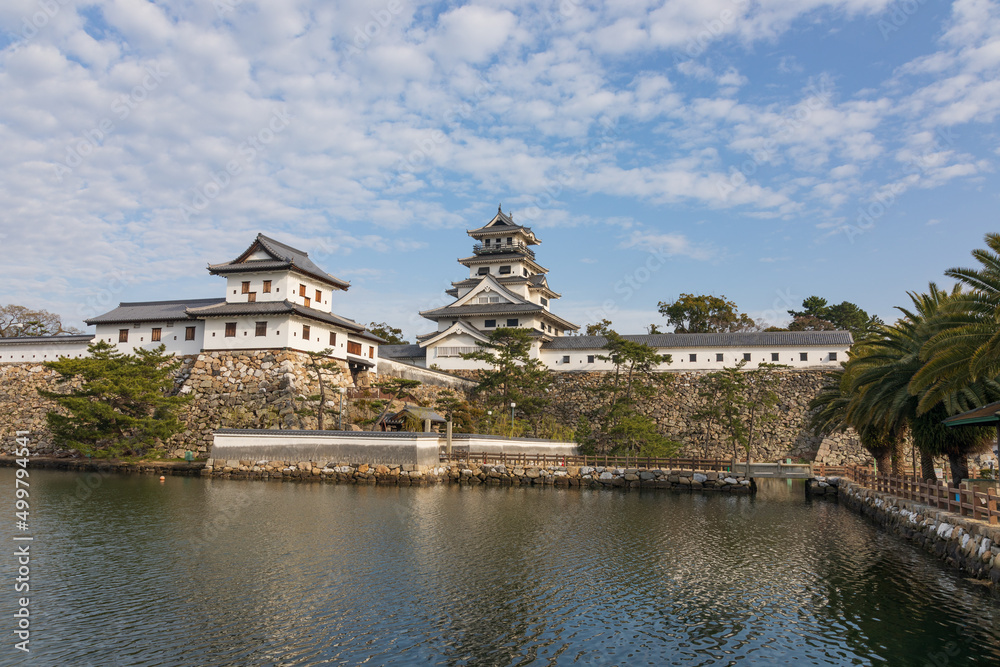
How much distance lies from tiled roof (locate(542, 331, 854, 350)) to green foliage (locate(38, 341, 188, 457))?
1068 inches

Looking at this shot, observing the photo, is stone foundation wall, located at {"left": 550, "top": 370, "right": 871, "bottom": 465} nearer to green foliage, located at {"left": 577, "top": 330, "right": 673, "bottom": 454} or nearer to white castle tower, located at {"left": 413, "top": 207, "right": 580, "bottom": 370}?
green foliage, located at {"left": 577, "top": 330, "right": 673, "bottom": 454}

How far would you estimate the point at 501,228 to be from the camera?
196ft

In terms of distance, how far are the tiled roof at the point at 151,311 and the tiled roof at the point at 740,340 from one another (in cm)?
2556

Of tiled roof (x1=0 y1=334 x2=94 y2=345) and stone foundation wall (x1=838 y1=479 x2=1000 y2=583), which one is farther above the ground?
tiled roof (x1=0 y1=334 x2=94 y2=345)

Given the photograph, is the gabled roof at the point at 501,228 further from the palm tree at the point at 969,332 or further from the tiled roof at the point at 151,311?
the palm tree at the point at 969,332

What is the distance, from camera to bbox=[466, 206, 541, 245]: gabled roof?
59406 mm

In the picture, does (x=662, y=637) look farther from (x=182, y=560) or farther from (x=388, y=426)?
(x=388, y=426)

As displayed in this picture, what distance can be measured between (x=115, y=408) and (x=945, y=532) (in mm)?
36091

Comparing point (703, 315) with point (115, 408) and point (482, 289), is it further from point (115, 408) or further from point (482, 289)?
point (115, 408)

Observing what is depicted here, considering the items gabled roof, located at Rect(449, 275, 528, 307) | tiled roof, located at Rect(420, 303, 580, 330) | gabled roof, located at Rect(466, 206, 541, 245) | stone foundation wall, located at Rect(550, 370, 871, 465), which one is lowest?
stone foundation wall, located at Rect(550, 370, 871, 465)

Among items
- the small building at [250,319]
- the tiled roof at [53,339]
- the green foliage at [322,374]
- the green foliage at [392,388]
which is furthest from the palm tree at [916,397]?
the tiled roof at [53,339]

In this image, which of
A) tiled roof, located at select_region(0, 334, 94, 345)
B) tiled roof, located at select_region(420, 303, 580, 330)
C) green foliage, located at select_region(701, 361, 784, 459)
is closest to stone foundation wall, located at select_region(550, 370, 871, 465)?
green foliage, located at select_region(701, 361, 784, 459)

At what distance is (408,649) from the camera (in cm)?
894

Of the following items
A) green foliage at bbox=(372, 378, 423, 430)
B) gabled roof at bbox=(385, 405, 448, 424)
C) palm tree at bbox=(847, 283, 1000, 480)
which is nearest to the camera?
palm tree at bbox=(847, 283, 1000, 480)
